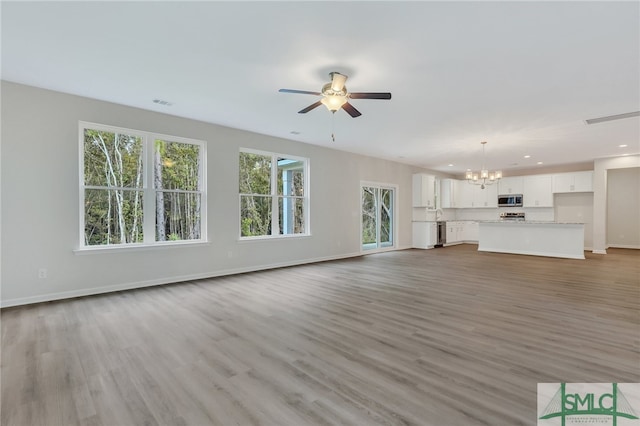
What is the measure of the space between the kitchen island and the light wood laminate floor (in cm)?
355

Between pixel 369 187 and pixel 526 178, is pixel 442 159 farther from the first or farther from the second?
pixel 526 178

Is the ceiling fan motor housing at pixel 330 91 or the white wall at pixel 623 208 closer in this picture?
the ceiling fan motor housing at pixel 330 91

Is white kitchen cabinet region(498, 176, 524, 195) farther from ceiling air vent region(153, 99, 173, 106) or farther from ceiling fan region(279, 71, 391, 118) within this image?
ceiling air vent region(153, 99, 173, 106)

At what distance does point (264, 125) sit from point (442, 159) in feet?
18.7

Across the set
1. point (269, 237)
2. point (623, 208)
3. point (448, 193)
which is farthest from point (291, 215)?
point (623, 208)

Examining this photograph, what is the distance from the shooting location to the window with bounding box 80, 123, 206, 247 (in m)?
4.34

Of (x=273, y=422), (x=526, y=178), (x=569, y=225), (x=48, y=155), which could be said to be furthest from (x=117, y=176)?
(x=526, y=178)

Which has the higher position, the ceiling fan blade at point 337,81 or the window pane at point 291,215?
the ceiling fan blade at point 337,81

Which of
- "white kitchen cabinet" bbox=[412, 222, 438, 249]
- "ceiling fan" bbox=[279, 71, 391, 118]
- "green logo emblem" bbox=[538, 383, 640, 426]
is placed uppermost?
"ceiling fan" bbox=[279, 71, 391, 118]

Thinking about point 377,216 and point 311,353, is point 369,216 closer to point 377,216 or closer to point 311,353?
point 377,216

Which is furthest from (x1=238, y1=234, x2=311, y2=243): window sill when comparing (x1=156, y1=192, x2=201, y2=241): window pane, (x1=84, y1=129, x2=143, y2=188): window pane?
(x1=84, y1=129, x2=143, y2=188): window pane

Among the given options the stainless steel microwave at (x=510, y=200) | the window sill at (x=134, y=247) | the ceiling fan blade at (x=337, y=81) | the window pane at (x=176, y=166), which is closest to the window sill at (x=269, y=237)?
the window sill at (x=134, y=247)

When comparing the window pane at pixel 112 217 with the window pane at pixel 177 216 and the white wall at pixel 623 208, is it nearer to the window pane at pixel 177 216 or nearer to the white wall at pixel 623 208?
the window pane at pixel 177 216

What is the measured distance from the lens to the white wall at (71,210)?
3.71 meters
